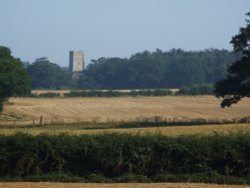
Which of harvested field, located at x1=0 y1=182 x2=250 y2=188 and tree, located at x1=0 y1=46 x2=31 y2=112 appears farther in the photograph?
tree, located at x1=0 y1=46 x2=31 y2=112

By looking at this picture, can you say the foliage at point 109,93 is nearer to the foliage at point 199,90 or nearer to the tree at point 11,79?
the foliage at point 199,90

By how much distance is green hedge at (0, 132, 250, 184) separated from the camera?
26391mm

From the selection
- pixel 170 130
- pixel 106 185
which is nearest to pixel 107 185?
pixel 106 185

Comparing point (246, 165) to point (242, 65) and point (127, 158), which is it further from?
point (242, 65)

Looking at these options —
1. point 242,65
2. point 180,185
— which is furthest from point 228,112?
point 180,185

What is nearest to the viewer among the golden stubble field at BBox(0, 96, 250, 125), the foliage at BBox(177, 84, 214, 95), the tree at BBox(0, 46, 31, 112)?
the golden stubble field at BBox(0, 96, 250, 125)

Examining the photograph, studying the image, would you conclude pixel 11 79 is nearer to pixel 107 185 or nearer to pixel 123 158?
pixel 123 158

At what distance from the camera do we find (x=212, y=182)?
83.4 feet

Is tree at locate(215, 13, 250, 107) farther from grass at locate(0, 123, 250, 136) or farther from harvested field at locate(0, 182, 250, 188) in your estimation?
harvested field at locate(0, 182, 250, 188)

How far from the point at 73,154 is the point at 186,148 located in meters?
5.14

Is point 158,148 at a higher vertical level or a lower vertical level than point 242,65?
lower

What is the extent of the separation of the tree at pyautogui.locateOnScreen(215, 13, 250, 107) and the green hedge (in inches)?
1225

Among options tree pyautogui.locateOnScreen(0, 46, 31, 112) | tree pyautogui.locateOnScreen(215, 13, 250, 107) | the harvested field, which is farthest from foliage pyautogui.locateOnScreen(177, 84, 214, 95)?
the harvested field

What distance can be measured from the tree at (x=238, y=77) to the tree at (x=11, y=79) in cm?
2989
